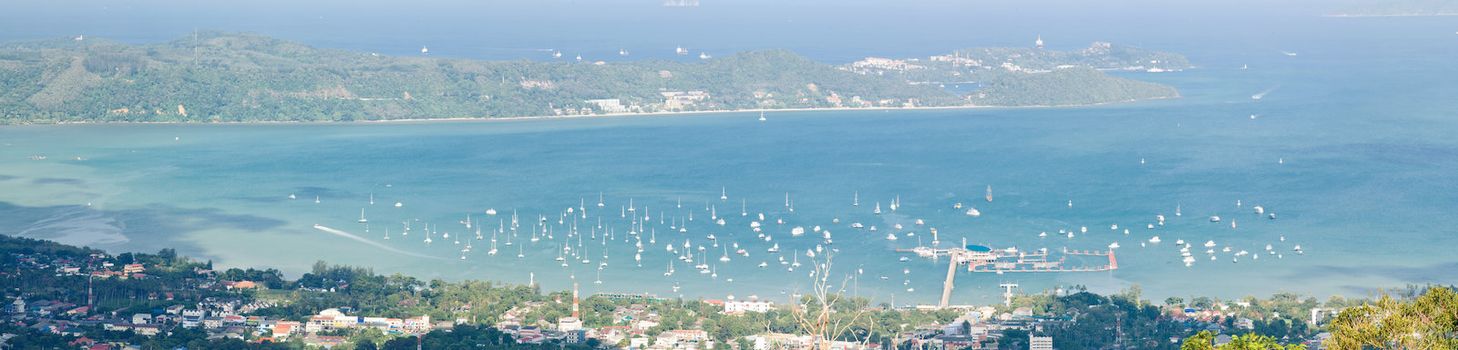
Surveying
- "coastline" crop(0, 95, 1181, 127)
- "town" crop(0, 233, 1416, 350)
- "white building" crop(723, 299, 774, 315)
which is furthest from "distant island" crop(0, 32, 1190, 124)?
"white building" crop(723, 299, 774, 315)

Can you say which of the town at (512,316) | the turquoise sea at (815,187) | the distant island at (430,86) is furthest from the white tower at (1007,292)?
the distant island at (430,86)

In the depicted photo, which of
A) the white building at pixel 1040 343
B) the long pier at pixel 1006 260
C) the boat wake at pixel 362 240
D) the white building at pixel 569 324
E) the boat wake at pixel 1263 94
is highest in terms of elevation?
the white building at pixel 1040 343

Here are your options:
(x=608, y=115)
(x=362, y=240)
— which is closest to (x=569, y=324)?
(x=362, y=240)

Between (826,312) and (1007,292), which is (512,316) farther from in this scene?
(826,312)

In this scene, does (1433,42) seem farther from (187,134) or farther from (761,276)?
(761,276)

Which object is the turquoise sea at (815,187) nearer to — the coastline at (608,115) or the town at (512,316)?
the coastline at (608,115)

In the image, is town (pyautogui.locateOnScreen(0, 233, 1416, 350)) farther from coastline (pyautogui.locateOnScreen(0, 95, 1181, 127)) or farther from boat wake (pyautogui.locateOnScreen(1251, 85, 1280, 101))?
boat wake (pyautogui.locateOnScreen(1251, 85, 1280, 101))

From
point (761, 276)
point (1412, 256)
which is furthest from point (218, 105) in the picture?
point (1412, 256)
